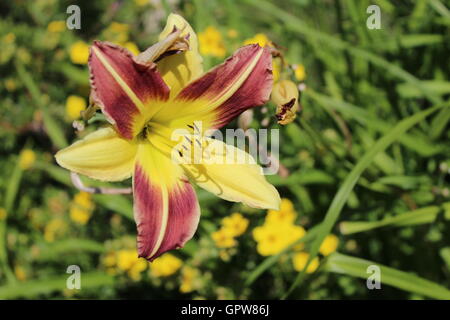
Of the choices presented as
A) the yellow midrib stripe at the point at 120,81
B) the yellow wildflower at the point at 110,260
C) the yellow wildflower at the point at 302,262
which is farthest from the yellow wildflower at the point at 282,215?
the yellow midrib stripe at the point at 120,81

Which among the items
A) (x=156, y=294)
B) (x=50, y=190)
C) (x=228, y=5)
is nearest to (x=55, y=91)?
(x=50, y=190)

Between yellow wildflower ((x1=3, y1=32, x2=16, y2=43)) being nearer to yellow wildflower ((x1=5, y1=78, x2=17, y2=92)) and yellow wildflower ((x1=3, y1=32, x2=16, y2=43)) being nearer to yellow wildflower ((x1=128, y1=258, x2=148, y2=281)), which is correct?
yellow wildflower ((x1=5, y1=78, x2=17, y2=92))

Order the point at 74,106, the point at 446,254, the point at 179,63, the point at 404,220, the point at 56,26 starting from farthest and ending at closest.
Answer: the point at 56,26, the point at 74,106, the point at 446,254, the point at 404,220, the point at 179,63

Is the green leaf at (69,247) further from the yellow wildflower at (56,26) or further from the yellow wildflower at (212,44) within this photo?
the yellow wildflower at (56,26)

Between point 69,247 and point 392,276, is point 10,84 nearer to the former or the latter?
point 69,247

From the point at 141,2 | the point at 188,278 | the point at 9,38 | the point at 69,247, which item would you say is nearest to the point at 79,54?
the point at 9,38

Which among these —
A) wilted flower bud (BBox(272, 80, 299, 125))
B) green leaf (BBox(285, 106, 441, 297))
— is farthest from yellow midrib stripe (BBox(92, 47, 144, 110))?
green leaf (BBox(285, 106, 441, 297))
